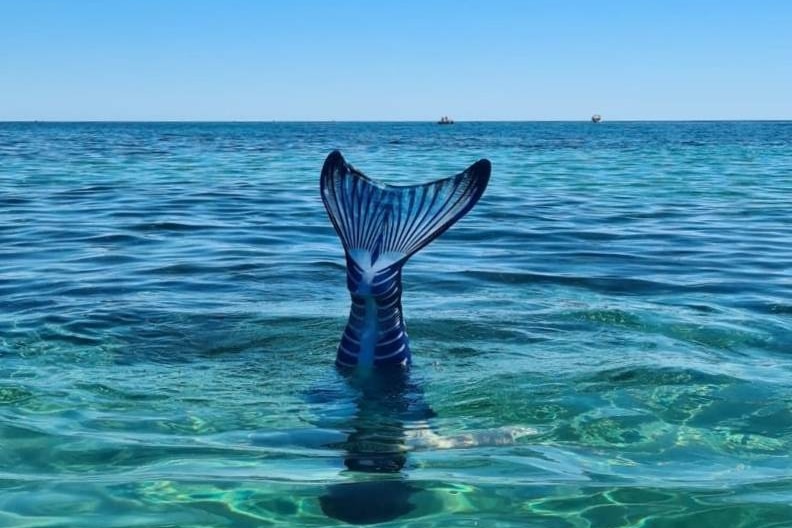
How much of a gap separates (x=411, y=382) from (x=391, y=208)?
1.07 m

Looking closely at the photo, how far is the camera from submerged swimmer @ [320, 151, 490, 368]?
567cm

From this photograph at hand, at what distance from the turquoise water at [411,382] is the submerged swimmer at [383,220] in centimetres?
55

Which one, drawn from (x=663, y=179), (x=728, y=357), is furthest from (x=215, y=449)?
(x=663, y=179)

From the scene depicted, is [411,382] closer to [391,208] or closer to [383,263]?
[383,263]

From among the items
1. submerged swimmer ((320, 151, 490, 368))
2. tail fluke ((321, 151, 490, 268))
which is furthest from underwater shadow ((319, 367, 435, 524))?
tail fluke ((321, 151, 490, 268))

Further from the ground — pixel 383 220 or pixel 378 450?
pixel 383 220

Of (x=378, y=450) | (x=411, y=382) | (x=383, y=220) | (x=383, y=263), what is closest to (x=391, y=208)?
(x=383, y=220)

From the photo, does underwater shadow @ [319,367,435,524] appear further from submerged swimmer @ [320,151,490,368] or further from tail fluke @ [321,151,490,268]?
tail fluke @ [321,151,490,268]

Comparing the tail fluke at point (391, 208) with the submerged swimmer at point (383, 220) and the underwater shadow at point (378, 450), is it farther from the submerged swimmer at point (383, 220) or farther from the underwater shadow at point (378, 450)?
the underwater shadow at point (378, 450)

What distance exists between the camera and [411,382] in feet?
20.0

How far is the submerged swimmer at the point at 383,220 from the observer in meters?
5.67

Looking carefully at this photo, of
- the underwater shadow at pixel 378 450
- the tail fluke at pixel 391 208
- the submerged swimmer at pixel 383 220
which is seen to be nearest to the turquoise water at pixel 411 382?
the underwater shadow at pixel 378 450

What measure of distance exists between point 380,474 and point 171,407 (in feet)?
5.36

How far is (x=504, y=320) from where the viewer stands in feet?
26.3
